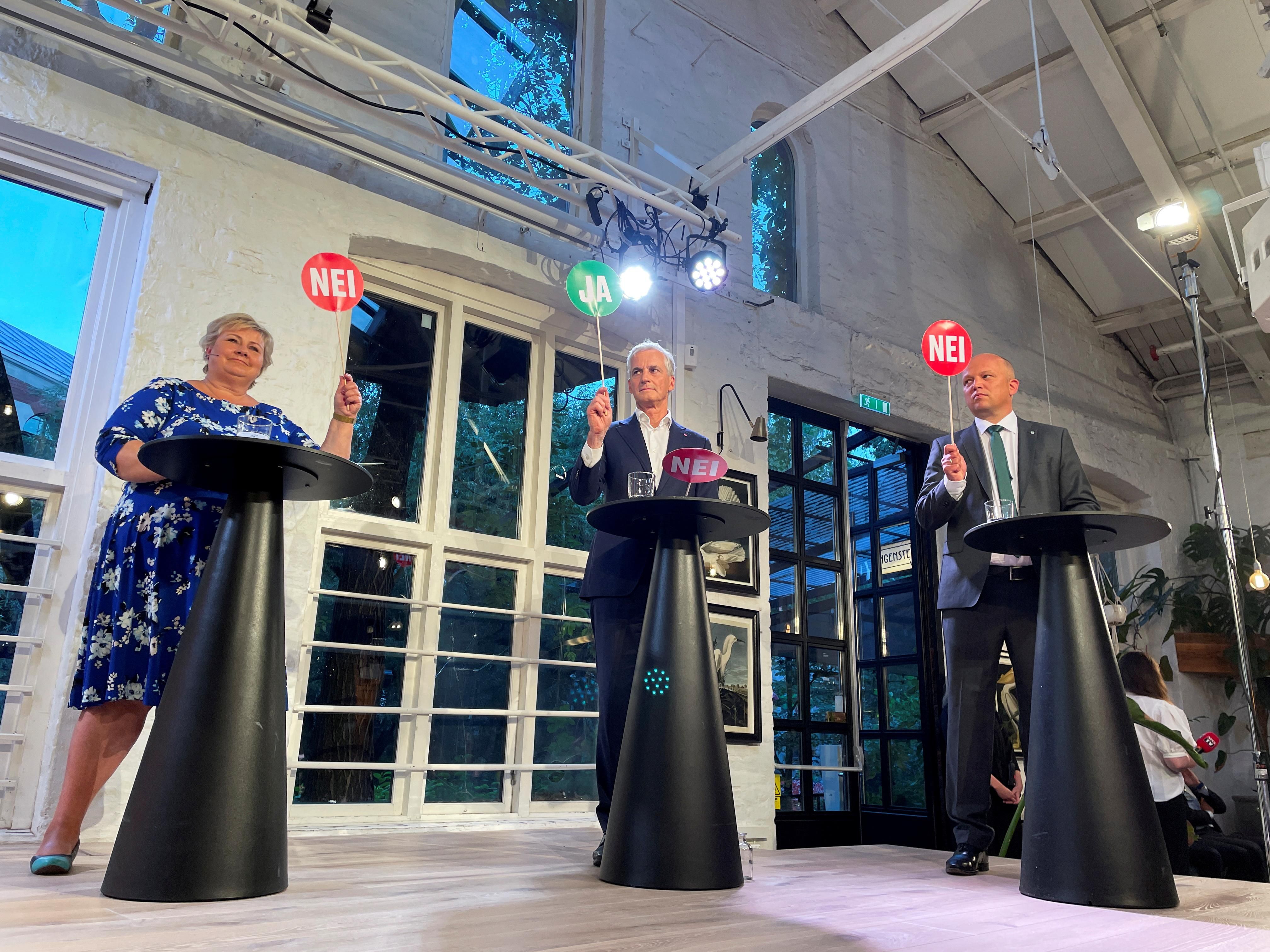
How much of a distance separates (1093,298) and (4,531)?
752 cm

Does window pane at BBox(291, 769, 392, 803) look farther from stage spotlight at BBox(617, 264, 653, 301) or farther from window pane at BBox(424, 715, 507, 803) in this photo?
stage spotlight at BBox(617, 264, 653, 301)

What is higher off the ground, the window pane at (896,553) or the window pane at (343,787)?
the window pane at (896,553)

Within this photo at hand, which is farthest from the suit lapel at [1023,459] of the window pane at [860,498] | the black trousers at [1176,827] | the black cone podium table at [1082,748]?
the window pane at [860,498]

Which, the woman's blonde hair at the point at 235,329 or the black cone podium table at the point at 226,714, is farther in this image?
the woman's blonde hair at the point at 235,329

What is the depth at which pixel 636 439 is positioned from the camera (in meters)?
2.32

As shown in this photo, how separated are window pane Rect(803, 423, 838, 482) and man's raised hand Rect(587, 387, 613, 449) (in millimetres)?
3275

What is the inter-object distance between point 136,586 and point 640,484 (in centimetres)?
109

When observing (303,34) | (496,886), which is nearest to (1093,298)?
(303,34)

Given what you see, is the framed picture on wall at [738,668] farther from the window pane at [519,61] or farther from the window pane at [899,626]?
the window pane at [519,61]

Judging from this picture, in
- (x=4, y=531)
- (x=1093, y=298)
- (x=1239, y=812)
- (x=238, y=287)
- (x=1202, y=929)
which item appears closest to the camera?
(x=1202, y=929)

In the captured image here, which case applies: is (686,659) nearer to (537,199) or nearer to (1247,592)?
(537,199)

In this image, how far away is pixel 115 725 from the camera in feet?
6.11

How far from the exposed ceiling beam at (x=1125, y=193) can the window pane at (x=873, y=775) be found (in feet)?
13.4

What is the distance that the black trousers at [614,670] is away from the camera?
208 centimetres
